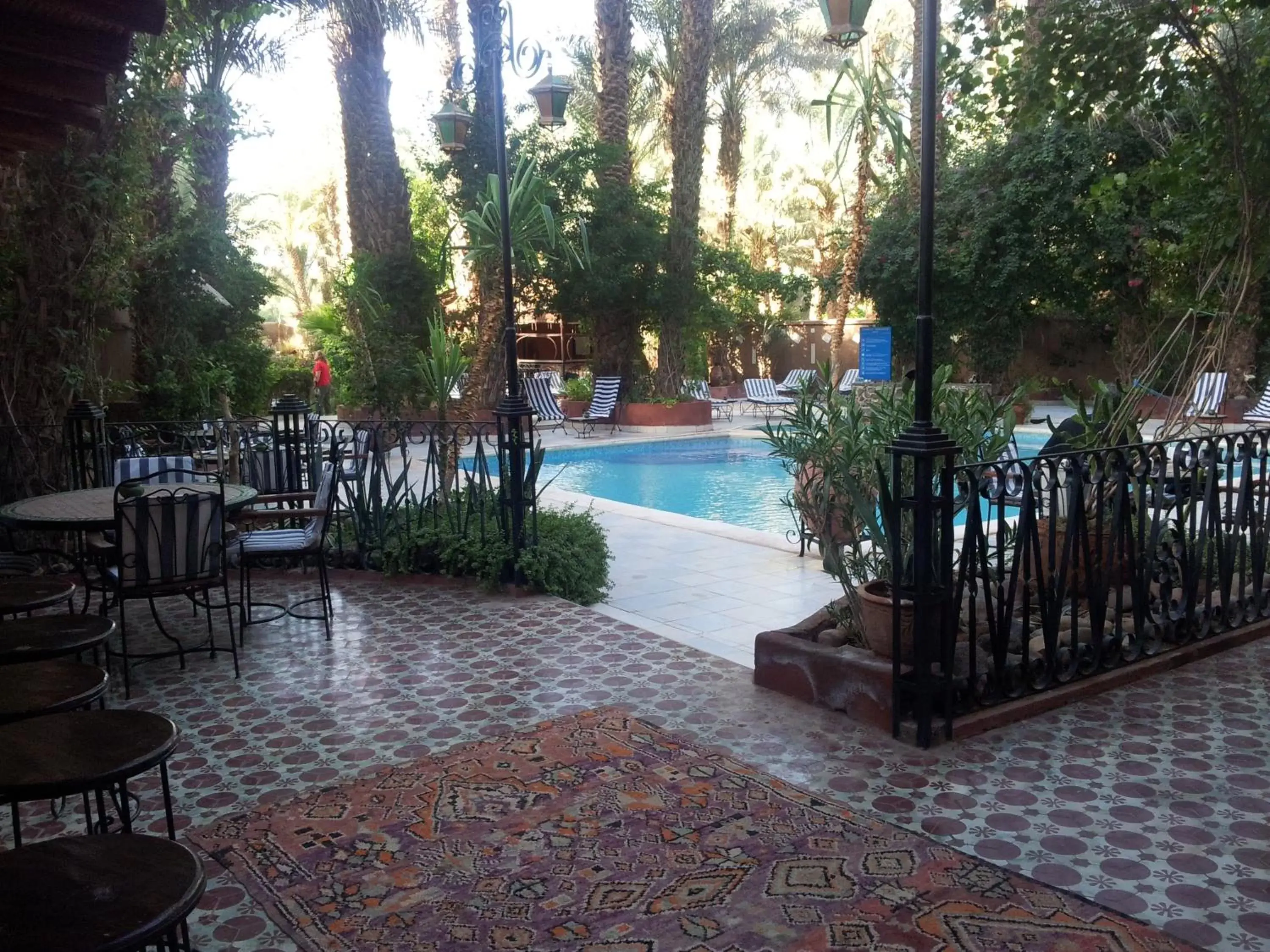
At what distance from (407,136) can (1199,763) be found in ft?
65.8

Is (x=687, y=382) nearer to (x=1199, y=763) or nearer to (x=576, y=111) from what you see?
(x=576, y=111)

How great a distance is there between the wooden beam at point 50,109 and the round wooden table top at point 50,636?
229cm

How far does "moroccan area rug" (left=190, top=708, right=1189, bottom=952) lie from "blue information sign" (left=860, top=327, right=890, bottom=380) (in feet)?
26.3

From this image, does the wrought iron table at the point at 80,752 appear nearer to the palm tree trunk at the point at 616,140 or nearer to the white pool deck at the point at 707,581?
the white pool deck at the point at 707,581

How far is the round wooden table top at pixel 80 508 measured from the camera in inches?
165

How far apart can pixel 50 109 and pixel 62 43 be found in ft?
3.50

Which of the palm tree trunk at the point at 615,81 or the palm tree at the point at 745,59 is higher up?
the palm tree at the point at 745,59

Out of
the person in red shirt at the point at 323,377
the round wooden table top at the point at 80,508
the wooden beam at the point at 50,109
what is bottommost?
the round wooden table top at the point at 80,508

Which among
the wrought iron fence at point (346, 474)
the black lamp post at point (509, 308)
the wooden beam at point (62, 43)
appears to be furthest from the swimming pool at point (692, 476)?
the wooden beam at point (62, 43)

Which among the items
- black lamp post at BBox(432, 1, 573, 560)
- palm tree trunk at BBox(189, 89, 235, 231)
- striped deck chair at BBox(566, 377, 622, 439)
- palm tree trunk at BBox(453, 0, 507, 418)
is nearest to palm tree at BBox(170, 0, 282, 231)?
palm tree trunk at BBox(189, 89, 235, 231)

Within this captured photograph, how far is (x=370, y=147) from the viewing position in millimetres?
14477

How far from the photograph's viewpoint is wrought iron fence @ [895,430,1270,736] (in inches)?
139

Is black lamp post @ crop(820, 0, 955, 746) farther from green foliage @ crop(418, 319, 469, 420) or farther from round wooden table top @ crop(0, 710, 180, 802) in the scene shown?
green foliage @ crop(418, 319, 469, 420)

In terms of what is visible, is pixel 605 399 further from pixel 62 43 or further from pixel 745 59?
pixel 62 43
